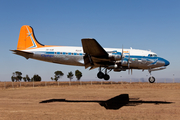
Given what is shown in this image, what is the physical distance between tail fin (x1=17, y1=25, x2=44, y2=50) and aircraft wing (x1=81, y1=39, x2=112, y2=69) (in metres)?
9.20

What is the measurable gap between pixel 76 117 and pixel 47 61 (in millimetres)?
11791

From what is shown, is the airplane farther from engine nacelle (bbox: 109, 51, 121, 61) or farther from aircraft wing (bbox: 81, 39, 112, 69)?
engine nacelle (bbox: 109, 51, 121, 61)

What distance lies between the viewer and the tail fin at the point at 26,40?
31172mm

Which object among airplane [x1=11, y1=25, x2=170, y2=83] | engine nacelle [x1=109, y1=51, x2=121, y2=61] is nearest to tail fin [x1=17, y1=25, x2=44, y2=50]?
airplane [x1=11, y1=25, x2=170, y2=83]

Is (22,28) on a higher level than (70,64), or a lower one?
higher

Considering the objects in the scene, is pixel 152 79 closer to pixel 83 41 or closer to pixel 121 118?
pixel 121 118

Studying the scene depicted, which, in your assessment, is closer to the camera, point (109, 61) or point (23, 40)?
point (109, 61)

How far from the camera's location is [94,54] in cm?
2448

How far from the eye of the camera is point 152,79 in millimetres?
25891

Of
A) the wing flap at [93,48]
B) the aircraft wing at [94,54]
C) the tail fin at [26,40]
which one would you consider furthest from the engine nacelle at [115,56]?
the tail fin at [26,40]

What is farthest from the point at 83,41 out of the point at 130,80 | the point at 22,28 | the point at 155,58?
the point at 130,80

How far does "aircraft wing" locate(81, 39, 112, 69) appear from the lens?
21.8 metres

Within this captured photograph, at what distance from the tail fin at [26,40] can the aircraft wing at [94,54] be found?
362 inches

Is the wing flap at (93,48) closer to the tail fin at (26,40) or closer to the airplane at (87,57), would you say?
the airplane at (87,57)
